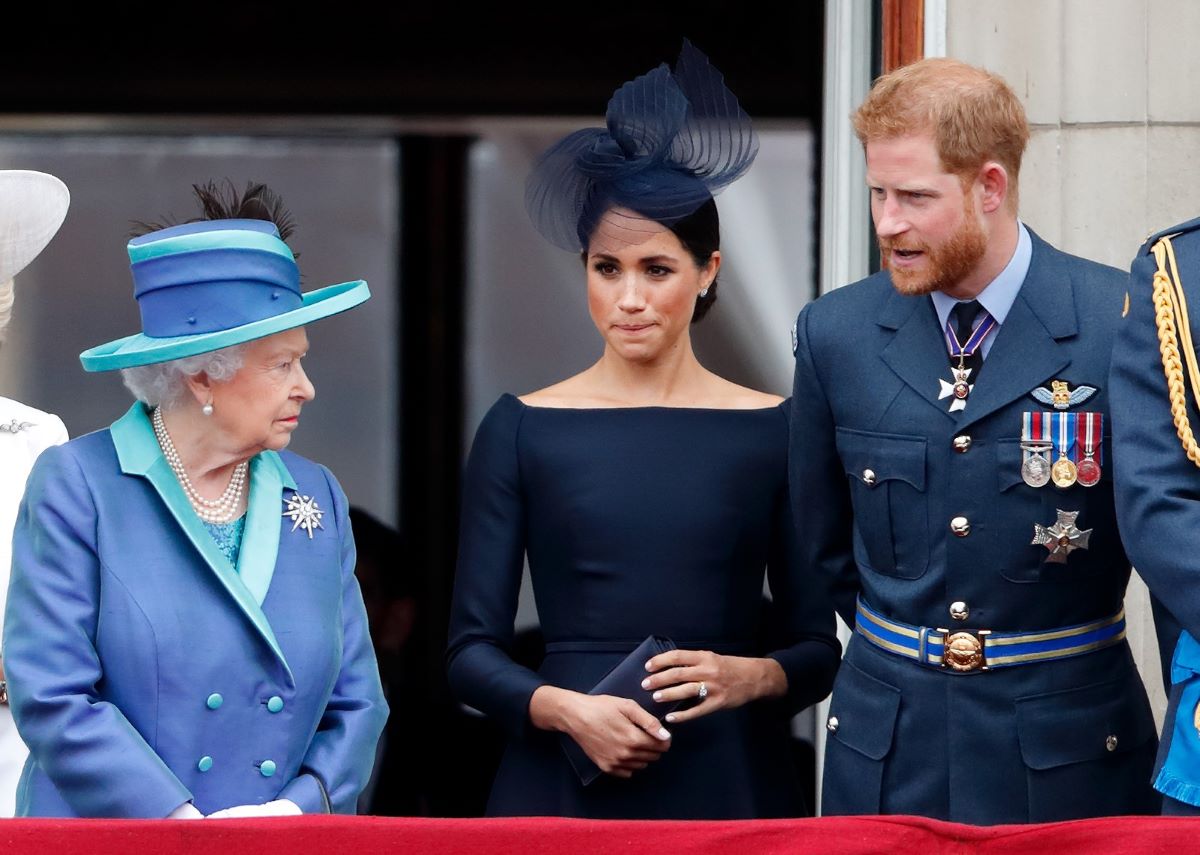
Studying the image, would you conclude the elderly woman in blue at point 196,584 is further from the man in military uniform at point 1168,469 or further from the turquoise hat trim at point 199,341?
the man in military uniform at point 1168,469

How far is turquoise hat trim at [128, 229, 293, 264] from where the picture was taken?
2.62 m

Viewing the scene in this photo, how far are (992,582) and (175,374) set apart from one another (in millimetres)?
1137

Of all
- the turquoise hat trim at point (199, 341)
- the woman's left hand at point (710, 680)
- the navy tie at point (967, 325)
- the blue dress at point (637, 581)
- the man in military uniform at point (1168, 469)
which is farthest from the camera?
the blue dress at point (637, 581)

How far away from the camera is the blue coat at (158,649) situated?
8.00ft

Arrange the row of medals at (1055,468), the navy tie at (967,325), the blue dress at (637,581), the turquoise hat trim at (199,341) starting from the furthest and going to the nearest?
1. the blue dress at (637,581)
2. the navy tie at (967,325)
3. the row of medals at (1055,468)
4. the turquoise hat trim at (199,341)

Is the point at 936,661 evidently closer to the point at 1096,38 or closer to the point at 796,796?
the point at 796,796

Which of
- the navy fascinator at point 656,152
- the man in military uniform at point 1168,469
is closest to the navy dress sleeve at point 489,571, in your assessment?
the navy fascinator at point 656,152

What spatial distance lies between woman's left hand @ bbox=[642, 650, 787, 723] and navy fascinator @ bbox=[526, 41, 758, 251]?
70 cm

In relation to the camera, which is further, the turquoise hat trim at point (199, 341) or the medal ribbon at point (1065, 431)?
the medal ribbon at point (1065, 431)

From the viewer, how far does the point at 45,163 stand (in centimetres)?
560

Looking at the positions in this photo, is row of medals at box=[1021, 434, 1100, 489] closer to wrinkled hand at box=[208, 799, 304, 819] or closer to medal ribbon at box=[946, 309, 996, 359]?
medal ribbon at box=[946, 309, 996, 359]

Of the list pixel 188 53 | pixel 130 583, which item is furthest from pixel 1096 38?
pixel 188 53

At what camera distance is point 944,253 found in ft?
8.89

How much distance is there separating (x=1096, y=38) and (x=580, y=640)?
1.54 metres
